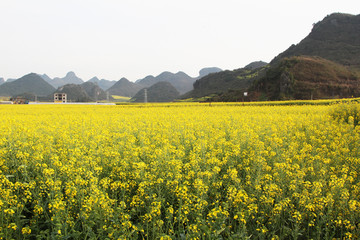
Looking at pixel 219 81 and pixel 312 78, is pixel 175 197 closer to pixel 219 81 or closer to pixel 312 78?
pixel 312 78

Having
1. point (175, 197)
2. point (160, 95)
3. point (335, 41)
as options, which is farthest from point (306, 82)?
point (160, 95)

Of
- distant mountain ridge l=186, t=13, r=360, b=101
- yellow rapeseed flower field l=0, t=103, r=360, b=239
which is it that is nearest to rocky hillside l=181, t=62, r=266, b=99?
distant mountain ridge l=186, t=13, r=360, b=101

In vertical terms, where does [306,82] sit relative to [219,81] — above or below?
below

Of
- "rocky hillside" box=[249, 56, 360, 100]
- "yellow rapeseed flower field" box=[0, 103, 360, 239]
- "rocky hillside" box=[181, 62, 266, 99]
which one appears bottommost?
"yellow rapeseed flower field" box=[0, 103, 360, 239]

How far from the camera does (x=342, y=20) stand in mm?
133875

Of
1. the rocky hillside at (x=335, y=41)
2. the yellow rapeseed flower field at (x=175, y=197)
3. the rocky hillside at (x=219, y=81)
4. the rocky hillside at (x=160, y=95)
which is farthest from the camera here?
the rocky hillside at (x=160, y=95)

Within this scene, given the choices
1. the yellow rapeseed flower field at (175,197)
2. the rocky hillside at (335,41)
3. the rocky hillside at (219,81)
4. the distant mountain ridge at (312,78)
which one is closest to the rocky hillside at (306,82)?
the distant mountain ridge at (312,78)

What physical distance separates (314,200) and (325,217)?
0.78 ft

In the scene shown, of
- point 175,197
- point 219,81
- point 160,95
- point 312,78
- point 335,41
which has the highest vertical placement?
point 335,41

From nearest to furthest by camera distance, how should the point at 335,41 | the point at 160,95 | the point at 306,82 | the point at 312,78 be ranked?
the point at 306,82, the point at 312,78, the point at 335,41, the point at 160,95

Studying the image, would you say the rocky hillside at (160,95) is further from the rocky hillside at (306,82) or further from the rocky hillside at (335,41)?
the rocky hillside at (306,82)

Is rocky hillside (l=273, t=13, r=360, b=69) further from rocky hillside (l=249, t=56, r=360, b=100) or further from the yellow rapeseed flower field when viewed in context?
the yellow rapeseed flower field

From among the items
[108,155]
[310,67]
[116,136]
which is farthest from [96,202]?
[310,67]

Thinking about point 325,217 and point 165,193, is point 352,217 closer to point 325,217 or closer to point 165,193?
point 325,217
